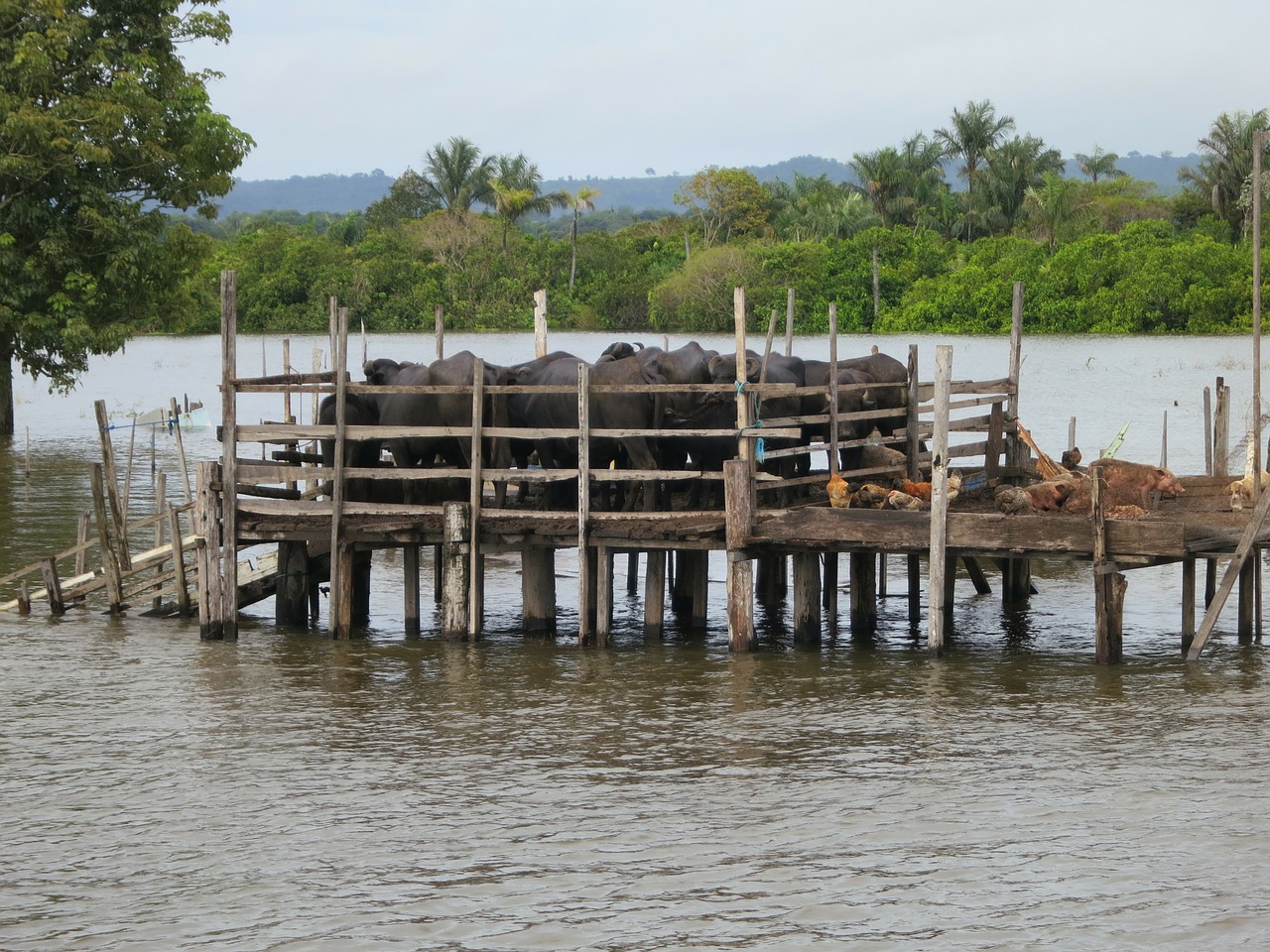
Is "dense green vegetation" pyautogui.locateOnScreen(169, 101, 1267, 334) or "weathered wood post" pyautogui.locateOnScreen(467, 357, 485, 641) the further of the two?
"dense green vegetation" pyautogui.locateOnScreen(169, 101, 1267, 334)

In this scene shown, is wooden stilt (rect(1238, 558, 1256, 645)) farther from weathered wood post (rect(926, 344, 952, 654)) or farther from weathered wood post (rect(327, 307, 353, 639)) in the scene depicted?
weathered wood post (rect(327, 307, 353, 639))

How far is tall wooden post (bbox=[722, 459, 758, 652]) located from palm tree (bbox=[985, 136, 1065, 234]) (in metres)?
59.9

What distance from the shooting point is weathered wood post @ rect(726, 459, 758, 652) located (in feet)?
49.2

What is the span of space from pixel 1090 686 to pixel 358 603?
316 inches

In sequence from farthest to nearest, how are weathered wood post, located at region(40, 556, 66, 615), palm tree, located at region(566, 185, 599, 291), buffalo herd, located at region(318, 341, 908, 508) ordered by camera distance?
palm tree, located at region(566, 185, 599, 291) < weathered wood post, located at region(40, 556, 66, 615) < buffalo herd, located at region(318, 341, 908, 508)

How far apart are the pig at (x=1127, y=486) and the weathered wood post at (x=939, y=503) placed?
1.53m

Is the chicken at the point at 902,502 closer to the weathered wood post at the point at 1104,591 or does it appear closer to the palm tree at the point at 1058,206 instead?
the weathered wood post at the point at 1104,591

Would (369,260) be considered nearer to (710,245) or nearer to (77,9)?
(710,245)

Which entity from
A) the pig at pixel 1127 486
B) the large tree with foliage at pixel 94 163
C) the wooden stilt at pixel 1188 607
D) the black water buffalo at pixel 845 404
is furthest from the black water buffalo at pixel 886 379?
the large tree with foliage at pixel 94 163

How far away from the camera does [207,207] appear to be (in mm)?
32781

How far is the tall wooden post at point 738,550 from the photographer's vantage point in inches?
591

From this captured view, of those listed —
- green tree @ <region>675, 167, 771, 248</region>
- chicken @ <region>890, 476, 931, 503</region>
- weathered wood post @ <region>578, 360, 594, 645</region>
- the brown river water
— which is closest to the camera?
the brown river water

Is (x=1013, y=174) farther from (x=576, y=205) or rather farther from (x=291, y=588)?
(x=291, y=588)

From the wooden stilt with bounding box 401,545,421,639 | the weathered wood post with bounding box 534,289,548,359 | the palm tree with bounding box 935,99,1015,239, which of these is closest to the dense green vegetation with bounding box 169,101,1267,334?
the palm tree with bounding box 935,99,1015,239
